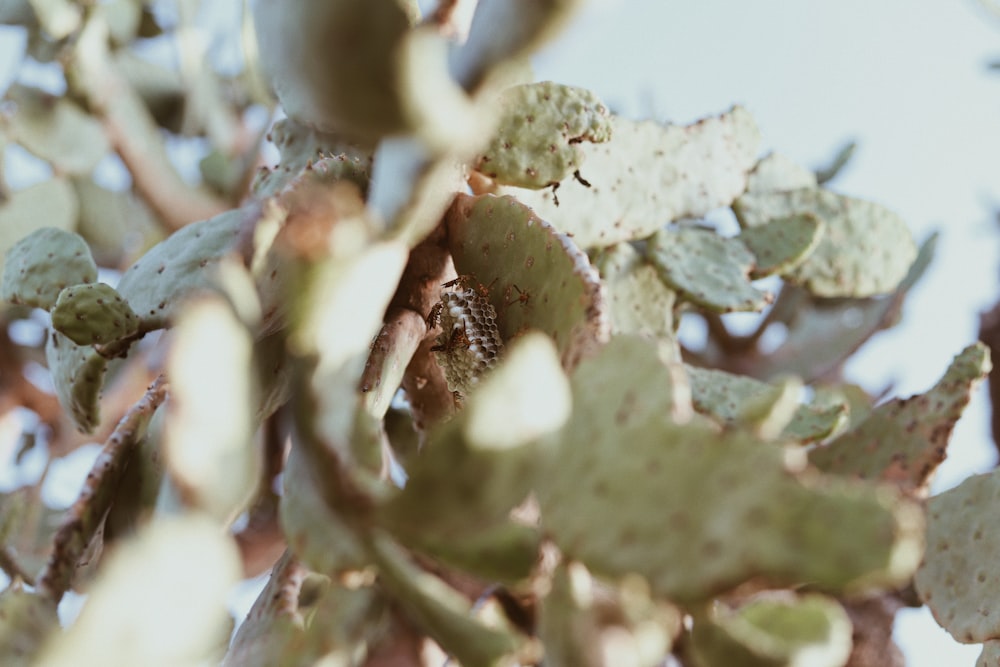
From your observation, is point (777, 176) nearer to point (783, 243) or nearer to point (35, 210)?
point (783, 243)

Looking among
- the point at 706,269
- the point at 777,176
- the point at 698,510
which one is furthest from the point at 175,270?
the point at 777,176

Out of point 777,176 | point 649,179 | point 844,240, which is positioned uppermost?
point 649,179

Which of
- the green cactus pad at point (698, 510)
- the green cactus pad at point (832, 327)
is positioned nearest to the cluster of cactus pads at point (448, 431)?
the green cactus pad at point (698, 510)

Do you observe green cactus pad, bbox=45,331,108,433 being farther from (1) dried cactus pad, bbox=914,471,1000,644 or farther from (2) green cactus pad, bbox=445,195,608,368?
(1) dried cactus pad, bbox=914,471,1000,644

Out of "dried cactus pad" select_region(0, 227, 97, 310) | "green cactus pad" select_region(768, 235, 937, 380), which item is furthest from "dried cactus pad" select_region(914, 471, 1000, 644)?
"dried cactus pad" select_region(0, 227, 97, 310)

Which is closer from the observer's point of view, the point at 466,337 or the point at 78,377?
the point at 466,337

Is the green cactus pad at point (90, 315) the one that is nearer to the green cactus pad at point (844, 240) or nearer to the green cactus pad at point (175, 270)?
the green cactus pad at point (175, 270)
